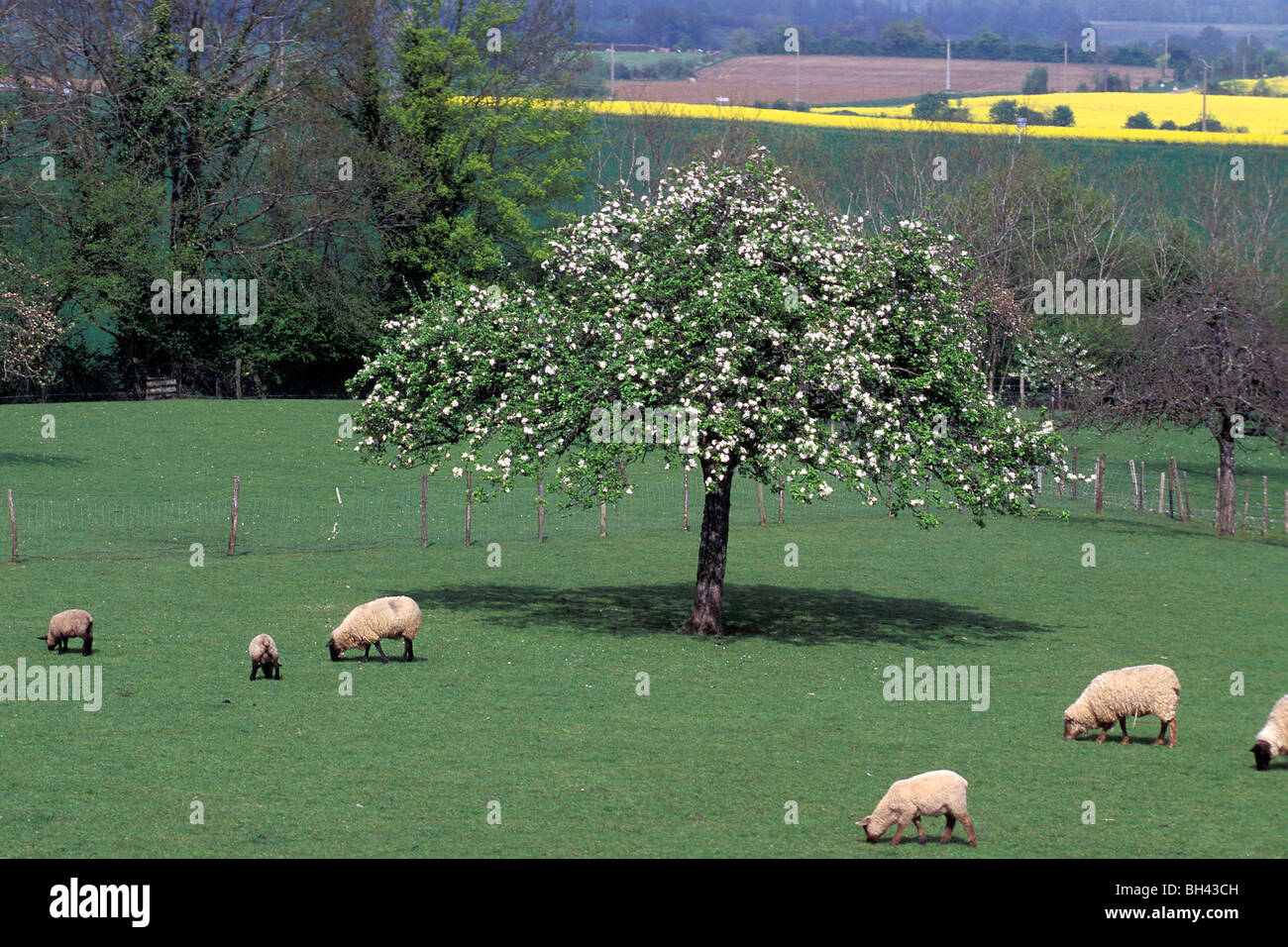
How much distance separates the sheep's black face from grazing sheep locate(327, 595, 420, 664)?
1664 centimetres

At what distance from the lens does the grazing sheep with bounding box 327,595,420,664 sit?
32.9 meters

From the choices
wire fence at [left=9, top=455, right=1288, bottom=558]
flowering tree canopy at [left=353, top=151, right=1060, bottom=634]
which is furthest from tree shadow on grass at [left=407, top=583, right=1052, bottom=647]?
wire fence at [left=9, top=455, right=1288, bottom=558]

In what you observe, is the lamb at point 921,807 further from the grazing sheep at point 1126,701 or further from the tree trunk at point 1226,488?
the tree trunk at point 1226,488

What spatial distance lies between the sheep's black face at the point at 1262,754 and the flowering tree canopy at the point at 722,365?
10944 mm

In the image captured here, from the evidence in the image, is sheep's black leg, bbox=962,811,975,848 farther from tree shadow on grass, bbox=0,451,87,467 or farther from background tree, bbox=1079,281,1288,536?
tree shadow on grass, bbox=0,451,87,467

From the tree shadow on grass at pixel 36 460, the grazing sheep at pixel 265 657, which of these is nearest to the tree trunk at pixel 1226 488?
the grazing sheep at pixel 265 657

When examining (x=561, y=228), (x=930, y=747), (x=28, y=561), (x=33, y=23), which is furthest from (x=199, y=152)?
(x=930, y=747)

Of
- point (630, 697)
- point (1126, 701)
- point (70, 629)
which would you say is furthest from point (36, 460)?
point (1126, 701)

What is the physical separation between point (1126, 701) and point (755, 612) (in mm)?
15094

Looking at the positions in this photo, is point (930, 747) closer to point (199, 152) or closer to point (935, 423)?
point (935, 423)

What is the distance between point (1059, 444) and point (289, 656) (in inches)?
694

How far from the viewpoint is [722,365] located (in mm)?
33875

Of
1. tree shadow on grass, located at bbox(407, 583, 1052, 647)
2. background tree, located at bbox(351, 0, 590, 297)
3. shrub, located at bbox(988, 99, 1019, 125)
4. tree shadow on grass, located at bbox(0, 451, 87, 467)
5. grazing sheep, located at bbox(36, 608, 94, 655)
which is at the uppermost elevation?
shrub, located at bbox(988, 99, 1019, 125)

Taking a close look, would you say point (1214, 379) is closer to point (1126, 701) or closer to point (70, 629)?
point (1126, 701)
